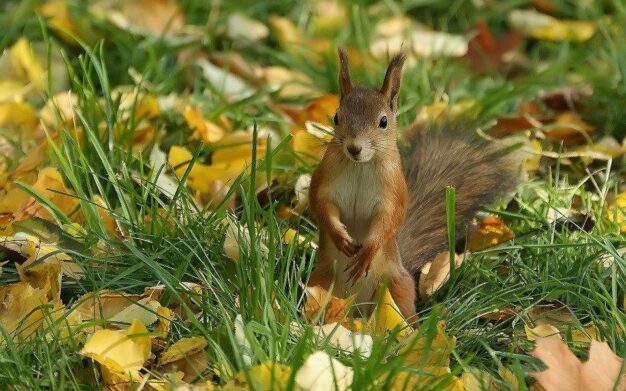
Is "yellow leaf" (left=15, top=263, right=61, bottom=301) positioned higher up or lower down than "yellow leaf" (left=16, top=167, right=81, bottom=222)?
higher up

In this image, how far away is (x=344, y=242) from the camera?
2.50 metres

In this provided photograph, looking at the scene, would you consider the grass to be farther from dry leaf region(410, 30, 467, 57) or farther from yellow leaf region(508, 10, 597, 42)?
yellow leaf region(508, 10, 597, 42)

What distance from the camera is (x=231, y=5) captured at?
465 centimetres

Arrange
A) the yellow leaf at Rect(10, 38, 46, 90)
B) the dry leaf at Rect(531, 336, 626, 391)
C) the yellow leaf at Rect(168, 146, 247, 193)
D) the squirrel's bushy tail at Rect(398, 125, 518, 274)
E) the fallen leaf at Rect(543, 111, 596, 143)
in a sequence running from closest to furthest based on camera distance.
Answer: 1. the dry leaf at Rect(531, 336, 626, 391)
2. the squirrel's bushy tail at Rect(398, 125, 518, 274)
3. the yellow leaf at Rect(168, 146, 247, 193)
4. the fallen leaf at Rect(543, 111, 596, 143)
5. the yellow leaf at Rect(10, 38, 46, 90)

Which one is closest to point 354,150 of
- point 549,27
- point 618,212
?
point 618,212

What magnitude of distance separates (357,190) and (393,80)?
10.5 inches

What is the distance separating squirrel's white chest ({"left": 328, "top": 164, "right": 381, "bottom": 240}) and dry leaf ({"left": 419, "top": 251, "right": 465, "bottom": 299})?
304 millimetres

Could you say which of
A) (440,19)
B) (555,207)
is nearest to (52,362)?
(555,207)

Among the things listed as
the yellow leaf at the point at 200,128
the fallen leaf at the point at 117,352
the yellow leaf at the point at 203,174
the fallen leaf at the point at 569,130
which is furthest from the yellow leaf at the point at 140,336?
the fallen leaf at the point at 569,130

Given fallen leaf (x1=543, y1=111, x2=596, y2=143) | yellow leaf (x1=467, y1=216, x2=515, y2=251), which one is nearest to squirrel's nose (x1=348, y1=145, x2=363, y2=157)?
yellow leaf (x1=467, y1=216, x2=515, y2=251)

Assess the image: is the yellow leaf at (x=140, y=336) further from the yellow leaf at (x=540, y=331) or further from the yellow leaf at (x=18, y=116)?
the yellow leaf at (x=18, y=116)

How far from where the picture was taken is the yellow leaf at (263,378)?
2014 mm

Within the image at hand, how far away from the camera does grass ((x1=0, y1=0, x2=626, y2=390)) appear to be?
89.4 inches

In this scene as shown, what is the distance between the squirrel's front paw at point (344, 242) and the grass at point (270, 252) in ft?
0.34
